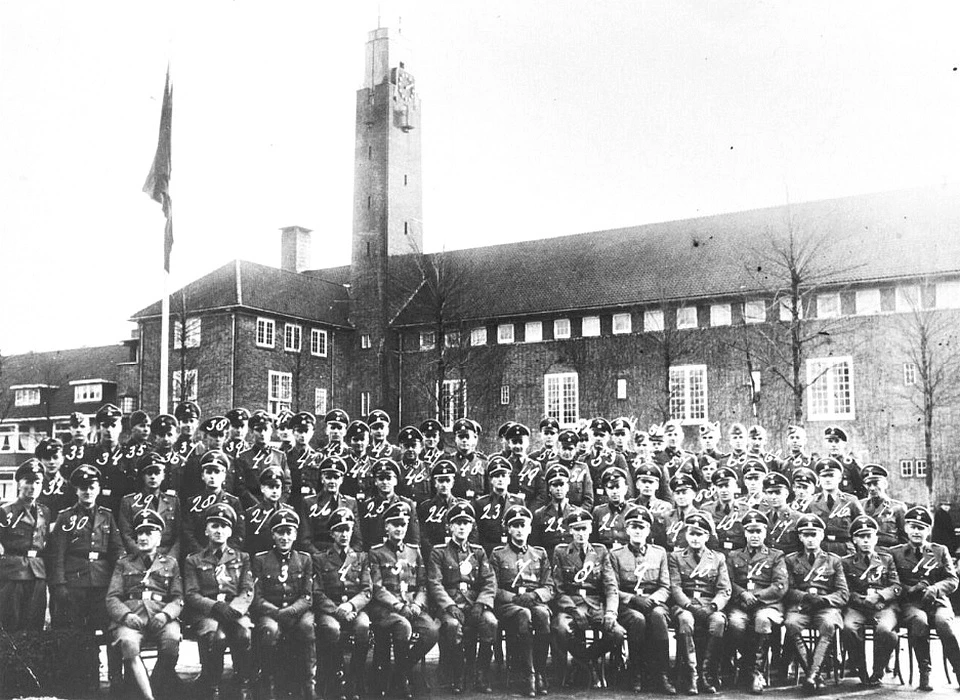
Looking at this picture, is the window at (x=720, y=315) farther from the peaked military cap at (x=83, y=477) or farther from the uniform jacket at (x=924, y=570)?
the peaked military cap at (x=83, y=477)

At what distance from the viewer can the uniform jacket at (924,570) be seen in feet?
24.6

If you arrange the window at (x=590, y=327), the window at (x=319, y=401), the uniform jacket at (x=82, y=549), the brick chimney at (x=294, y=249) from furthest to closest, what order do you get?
the brick chimney at (x=294, y=249) → the window at (x=319, y=401) → the window at (x=590, y=327) → the uniform jacket at (x=82, y=549)

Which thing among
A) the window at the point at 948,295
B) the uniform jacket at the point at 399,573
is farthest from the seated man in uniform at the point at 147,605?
the window at the point at 948,295

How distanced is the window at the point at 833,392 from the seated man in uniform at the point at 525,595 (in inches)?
823

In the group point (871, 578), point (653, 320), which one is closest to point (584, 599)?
point (871, 578)

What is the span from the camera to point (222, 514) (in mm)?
7129

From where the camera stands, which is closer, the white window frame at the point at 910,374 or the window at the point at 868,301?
the white window frame at the point at 910,374

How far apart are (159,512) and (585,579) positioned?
3.40 metres

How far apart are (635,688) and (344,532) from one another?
2.52m

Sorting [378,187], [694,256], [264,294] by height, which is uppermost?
[378,187]

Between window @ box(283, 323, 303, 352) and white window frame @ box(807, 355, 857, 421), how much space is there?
1775cm

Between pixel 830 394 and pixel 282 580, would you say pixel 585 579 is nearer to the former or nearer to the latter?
pixel 282 580

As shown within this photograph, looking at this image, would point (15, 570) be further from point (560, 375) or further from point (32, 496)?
point (560, 375)

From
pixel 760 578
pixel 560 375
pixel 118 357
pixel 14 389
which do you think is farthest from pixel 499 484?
pixel 118 357
